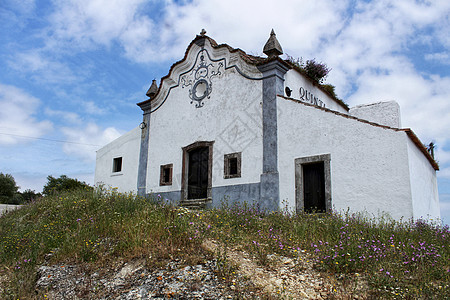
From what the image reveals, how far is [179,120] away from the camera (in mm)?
15125

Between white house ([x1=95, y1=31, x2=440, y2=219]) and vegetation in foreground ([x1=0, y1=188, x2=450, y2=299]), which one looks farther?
white house ([x1=95, y1=31, x2=440, y2=219])

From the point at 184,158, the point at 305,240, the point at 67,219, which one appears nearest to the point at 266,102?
the point at 184,158

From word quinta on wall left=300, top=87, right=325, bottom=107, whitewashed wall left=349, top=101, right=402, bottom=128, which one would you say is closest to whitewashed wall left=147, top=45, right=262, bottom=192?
word quinta on wall left=300, top=87, right=325, bottom=107

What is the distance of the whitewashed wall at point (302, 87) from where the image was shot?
13.3 meters

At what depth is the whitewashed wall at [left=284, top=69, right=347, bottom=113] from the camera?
13326mm

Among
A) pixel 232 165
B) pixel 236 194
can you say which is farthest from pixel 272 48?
pixel 236 194

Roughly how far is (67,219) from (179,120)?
273 inches

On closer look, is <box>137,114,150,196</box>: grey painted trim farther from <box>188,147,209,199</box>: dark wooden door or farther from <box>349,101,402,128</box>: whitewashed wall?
<box>349,101,402,128</box>: whitewashed wall

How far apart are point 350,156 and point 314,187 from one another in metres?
1.47

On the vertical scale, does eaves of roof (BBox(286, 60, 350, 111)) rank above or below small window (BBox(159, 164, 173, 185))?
above

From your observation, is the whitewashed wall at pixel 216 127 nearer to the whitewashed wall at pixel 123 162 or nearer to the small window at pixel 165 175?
the small window at pixel 165 175

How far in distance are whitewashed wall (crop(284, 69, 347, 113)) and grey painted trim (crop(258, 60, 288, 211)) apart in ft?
2.09

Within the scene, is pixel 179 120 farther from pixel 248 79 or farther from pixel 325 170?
pixel 325 170

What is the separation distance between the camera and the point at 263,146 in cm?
1222
